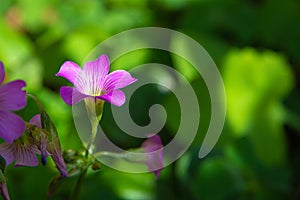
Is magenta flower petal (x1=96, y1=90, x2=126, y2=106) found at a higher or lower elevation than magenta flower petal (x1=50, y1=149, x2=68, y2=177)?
higher

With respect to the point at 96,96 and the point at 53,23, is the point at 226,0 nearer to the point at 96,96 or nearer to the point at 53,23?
the point at 53,23

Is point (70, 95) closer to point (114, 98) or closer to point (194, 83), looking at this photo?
point (114, 98)

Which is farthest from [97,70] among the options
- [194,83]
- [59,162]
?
[194,83]

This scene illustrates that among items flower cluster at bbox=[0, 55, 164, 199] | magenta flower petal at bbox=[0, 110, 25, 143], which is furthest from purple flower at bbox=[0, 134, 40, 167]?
magenta flower petal at bbox=[0, 110, 25, 143]

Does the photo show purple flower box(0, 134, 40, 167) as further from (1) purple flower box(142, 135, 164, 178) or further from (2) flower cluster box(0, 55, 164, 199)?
(1) purple flower box(142, 135, 164, 178)

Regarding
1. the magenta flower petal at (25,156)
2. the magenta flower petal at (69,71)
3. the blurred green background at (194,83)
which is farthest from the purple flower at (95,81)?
the blurred green background at (194,83)

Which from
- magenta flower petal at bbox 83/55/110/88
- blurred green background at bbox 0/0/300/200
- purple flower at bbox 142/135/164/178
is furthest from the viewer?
blurred green background at bbox 0/0/300/200

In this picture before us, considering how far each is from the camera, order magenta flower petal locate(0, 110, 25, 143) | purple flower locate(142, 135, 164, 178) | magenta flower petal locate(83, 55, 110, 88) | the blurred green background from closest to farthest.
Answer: magenta flower petal locate(0, 110, 25, 143)
magenta flower petal locate(83, 55, 110, 88)
purple flower locate(142, 135, 164, 178)
the blurred green background

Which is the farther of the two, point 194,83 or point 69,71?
point 194,83
